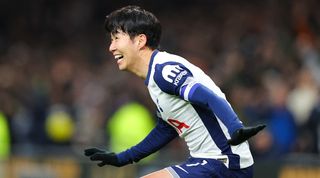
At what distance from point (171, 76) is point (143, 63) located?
1.24 ft

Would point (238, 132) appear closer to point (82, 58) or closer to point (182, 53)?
point (182, 53)

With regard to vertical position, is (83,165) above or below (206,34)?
below

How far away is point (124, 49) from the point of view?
22.5 feet

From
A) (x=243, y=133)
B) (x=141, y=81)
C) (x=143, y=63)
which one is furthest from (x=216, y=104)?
(x=141, y=81)

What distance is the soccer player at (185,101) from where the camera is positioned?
6.44 m

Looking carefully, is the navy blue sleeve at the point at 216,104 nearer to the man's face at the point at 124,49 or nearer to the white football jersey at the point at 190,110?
the white football jersey at the point at 190,110

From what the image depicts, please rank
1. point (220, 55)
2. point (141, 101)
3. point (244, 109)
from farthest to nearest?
point (220, 55), point (141, 101), point (244, 109)

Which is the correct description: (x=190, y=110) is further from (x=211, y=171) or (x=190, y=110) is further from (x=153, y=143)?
(x=153, y=143)

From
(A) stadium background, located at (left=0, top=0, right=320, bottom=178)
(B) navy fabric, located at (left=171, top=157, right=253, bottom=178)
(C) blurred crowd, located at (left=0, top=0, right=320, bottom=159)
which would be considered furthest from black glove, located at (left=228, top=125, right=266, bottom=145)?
(C) blurred crowd, located at (left=0, top=0, right=320, bottom=159)

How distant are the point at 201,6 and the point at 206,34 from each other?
56.1 inches

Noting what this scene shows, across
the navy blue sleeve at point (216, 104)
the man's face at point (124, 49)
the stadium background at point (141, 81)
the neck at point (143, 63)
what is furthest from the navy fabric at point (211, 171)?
the stadium background at point (141, 81)

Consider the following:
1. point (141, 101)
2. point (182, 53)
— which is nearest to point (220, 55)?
point (182, 53)

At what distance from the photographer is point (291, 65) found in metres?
13.0

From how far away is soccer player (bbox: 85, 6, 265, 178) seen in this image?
6.44m
